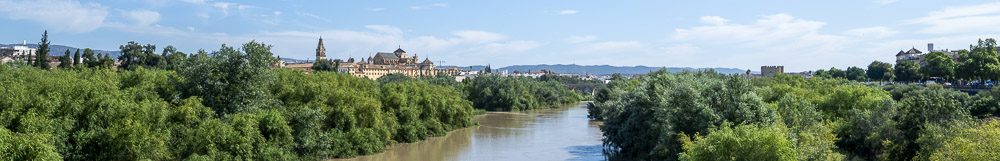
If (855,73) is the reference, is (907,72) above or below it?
above

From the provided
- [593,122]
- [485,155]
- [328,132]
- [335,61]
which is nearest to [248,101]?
[328,132]

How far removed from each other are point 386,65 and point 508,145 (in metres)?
127

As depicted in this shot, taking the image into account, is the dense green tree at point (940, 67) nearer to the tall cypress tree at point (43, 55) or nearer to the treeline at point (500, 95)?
the treeline at point (500, 95)

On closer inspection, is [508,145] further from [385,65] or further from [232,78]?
[385,65]

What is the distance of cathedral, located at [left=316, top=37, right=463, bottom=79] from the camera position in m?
154

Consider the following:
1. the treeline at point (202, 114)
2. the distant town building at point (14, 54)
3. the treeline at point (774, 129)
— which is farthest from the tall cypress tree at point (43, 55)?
the treeline at point (774, 129)

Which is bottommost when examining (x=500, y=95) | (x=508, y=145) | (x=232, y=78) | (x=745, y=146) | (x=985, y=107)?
(x=508, y=145)

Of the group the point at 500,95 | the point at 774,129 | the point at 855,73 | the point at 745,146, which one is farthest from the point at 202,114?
the point at 855,73

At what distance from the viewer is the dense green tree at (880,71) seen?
86.1m

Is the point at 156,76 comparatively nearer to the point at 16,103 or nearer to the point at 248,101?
the point at 248,101

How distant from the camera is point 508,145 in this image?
140ft

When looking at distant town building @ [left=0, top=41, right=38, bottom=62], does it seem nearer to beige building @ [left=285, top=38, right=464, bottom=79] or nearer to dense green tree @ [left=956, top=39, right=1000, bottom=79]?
beige building @ [left=285, top=38, right=464, bottom=79]

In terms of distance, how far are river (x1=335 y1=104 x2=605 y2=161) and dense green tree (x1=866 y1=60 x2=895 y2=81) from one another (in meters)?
43.3

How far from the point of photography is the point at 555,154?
37.9 m
